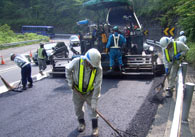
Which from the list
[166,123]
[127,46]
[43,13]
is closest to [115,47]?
[127,46]

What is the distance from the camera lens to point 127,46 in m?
8.57

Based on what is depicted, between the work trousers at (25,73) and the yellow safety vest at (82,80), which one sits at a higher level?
the yellow safety vest at (82,80)

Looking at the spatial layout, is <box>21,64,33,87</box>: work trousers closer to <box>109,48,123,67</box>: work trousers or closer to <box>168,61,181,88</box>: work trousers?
<box>109,48,123,67</box>: work trousers

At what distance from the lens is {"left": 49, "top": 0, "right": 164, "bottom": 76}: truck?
280 inches

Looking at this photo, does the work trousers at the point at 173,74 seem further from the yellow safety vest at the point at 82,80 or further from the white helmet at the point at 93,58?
the white helmet at the point at 93,58

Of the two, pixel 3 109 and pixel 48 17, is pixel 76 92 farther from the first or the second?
pixel 48 17

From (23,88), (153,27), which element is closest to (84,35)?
(23,88)

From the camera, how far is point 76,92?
3449 mm

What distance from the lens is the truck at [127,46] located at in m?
7.12

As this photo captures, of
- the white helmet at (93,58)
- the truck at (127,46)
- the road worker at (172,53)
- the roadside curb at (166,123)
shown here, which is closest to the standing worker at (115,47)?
the truck at (127,46)

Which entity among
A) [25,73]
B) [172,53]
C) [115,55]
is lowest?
[25,73]

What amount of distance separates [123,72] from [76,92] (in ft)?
13.2

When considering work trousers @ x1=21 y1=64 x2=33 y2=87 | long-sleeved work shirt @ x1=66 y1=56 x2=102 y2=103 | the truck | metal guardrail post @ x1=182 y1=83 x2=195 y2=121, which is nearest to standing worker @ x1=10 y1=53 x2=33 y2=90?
work trousers @ x1=21 y1=64 x2=33 y2=87

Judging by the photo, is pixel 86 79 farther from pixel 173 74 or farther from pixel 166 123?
pixel 173 74
